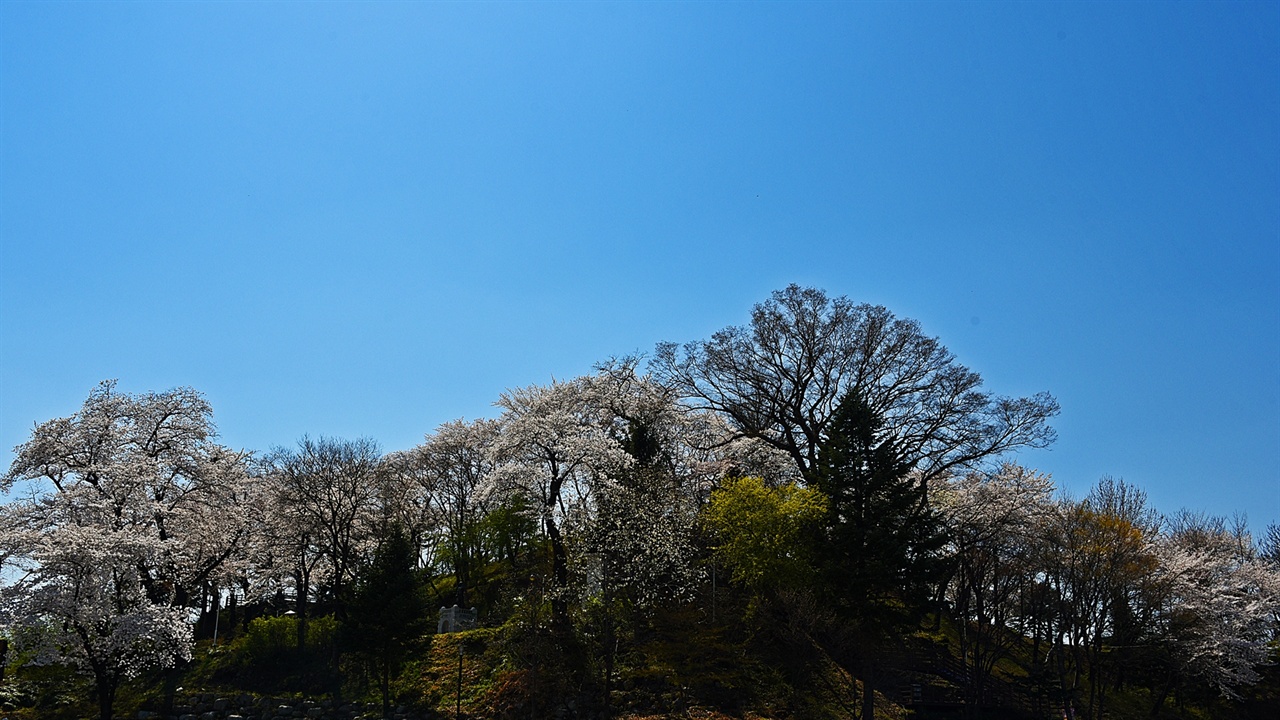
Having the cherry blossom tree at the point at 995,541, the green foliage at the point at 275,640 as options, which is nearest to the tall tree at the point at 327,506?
the green foliage at the point at 275,640

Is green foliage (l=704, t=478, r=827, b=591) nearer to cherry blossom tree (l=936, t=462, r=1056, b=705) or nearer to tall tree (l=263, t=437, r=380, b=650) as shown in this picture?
cherry blossom tree (l=936, t=462, r=1056, b=705)

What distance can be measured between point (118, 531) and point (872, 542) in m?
23.6

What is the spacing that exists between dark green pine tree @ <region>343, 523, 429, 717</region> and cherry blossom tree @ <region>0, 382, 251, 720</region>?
533 centimetres

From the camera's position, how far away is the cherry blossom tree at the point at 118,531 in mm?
23453

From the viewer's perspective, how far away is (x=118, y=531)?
2420cm

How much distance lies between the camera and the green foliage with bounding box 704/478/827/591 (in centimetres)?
2467

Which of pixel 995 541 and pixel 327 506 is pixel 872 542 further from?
pixel 327 506

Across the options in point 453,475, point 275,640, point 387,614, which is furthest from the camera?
point 453,475

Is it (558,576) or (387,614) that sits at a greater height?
(558,576)

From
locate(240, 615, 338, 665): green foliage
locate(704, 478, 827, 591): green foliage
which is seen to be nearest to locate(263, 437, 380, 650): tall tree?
locate(240, 615, 338, 665): green foliage

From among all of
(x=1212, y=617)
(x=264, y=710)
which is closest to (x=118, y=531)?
(x=264, y=710)

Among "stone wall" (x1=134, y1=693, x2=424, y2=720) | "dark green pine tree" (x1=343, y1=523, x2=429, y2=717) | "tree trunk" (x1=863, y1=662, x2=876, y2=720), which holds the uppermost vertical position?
"dark green pine tree" (x1=343, y1=523, x2=429, y2=717)

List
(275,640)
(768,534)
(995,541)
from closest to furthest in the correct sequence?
(768,534), (995,541), (275,640)

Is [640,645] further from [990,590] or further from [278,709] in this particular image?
[990,590]
